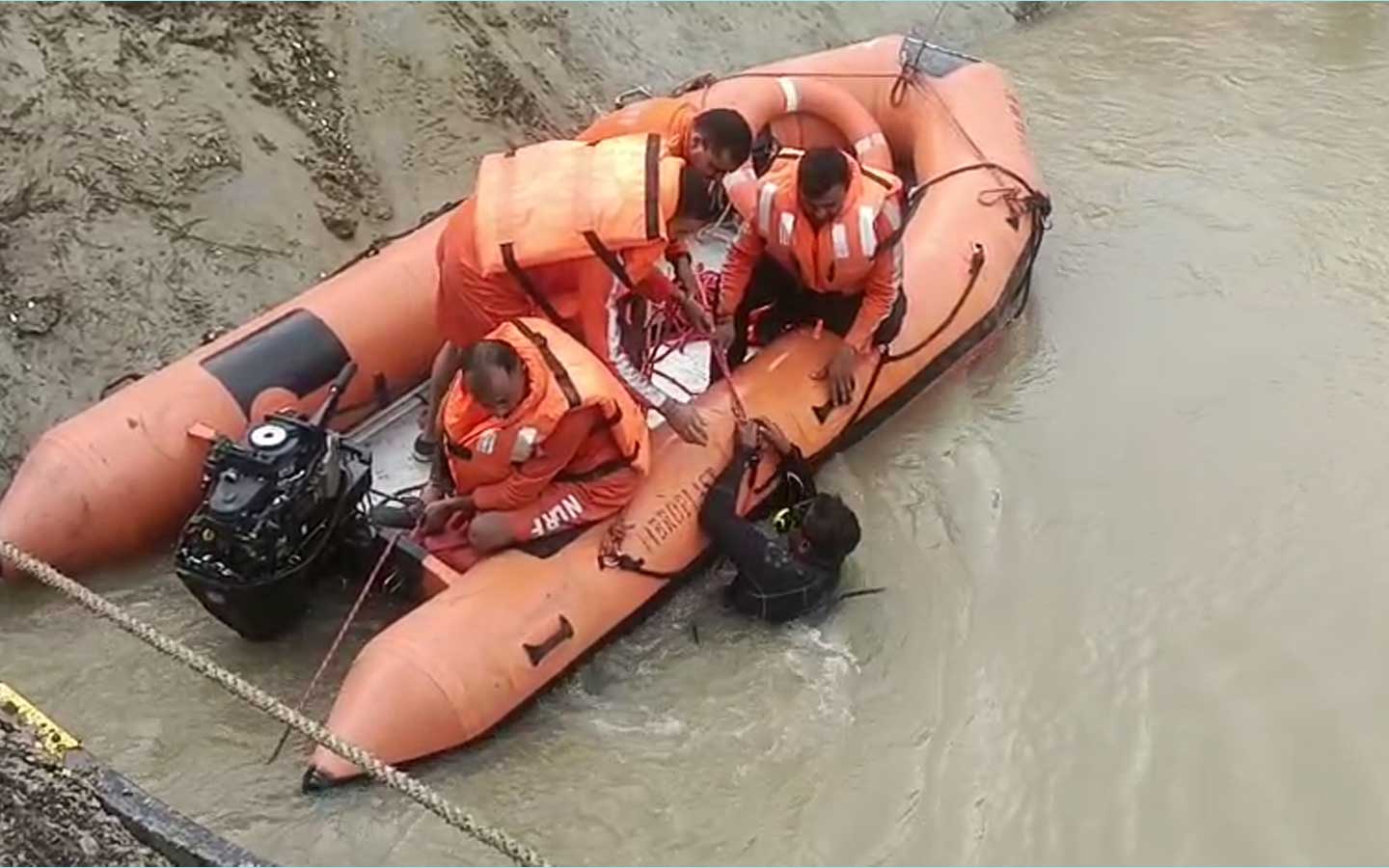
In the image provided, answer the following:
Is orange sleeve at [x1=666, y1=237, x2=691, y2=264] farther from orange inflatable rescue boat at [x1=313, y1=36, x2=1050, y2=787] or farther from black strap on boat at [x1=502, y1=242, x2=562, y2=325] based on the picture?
black strap on boat at [x1=502, y1=242, x2=562, y2=325]

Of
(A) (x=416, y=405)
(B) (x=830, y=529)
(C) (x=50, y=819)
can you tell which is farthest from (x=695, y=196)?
(C) (x=50, y=819)

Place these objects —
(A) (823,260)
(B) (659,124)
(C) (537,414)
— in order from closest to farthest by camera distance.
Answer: (C) (537,414)
(A) (823,260)
(B) (659,124)

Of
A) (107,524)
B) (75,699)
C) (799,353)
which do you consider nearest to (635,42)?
(799,353)

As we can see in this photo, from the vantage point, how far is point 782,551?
464 cm

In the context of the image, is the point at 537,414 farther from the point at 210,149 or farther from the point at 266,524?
the point at 210,149

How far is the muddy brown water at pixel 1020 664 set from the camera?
4.05m

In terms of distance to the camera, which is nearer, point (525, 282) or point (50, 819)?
point (50, 819)

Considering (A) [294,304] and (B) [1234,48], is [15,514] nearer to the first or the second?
(A) [294,304]

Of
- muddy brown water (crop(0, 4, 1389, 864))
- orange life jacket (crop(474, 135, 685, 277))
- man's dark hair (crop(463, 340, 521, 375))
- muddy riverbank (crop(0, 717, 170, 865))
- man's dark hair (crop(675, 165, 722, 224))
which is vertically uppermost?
orange life jacket (crop(474, 135, 685, 277))

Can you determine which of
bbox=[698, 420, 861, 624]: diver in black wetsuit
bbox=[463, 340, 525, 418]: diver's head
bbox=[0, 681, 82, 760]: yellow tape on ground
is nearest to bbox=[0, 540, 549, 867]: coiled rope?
bbox=[0, 681, 82, 760]: yellow tape on ground

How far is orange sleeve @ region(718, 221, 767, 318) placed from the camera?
5051mm

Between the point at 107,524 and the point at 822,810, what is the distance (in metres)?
2.00

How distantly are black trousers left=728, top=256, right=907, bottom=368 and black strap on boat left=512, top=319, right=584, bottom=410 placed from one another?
1.02 m

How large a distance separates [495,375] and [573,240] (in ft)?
1.60
